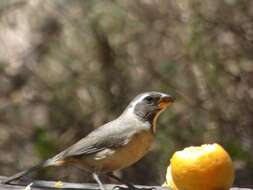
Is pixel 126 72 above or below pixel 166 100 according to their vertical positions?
below

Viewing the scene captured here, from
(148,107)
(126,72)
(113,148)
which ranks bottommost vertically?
(126,72)

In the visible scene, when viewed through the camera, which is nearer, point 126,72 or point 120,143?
point 120,143

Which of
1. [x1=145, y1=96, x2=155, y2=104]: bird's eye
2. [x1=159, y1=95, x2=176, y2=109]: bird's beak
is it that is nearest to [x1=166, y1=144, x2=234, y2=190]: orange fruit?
[x1=159, y1=95, x2=176, y2=109]: bird's beak

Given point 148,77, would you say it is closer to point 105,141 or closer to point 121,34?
point 121,34

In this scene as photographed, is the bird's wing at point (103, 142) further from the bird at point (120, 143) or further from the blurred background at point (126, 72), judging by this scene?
the blurred background at point (126, 72)

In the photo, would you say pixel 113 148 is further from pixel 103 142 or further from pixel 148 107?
pixel 148 107

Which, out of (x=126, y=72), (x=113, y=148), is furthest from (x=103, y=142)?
(x=126, y=72)

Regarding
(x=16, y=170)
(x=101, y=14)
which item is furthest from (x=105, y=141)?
(x=16, y=170)
